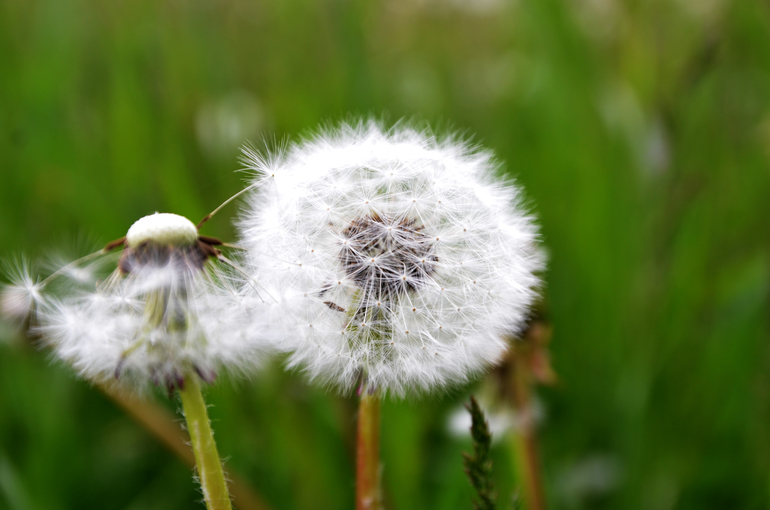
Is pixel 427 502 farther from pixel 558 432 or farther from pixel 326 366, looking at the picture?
pixel 326 366

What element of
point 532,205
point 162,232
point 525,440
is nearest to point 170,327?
point 162,232

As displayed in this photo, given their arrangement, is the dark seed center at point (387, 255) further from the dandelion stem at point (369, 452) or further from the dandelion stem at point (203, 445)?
the dandelion stem at point (203, 445)

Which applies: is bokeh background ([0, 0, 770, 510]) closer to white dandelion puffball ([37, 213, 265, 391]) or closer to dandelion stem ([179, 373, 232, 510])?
white dandelion puffball ([37, 213, 265, 391])

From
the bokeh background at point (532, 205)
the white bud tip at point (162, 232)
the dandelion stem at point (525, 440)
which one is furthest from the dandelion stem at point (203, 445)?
the dandelion stem at point (525, 440)

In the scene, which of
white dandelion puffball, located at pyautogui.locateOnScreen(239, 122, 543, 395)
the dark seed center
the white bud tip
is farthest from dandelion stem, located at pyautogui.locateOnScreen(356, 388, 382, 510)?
the white bud tip

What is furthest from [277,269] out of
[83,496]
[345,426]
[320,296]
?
[83,496]

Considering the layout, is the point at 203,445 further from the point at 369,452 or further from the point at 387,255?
the point at 387,255
